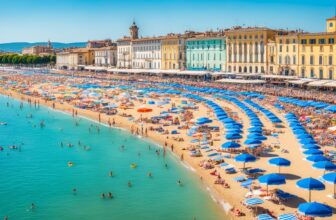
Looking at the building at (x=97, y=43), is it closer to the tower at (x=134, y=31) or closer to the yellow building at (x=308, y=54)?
the tower at (x=134, y=31)

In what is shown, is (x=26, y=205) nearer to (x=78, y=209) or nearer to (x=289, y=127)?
(x=78, y=209)

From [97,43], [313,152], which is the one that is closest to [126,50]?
[97,43]

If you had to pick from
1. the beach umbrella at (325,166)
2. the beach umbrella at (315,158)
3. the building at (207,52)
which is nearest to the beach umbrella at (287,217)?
the beach umbrella at (325,166)

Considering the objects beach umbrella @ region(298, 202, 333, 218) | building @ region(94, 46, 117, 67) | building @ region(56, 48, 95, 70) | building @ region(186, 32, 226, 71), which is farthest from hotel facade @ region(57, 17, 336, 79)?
beach umbrella @ region(298, 202, 333, 218)

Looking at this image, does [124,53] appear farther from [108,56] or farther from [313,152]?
[313,152]

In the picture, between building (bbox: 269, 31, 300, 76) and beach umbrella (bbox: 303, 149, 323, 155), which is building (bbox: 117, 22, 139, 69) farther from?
beach umbrella (bbox: 303, 149, 323, 155)

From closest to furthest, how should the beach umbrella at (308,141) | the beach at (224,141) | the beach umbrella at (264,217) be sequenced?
the beach umbrella at (264,217), the beach at (224,141), the beach umbrella at (308,141)
